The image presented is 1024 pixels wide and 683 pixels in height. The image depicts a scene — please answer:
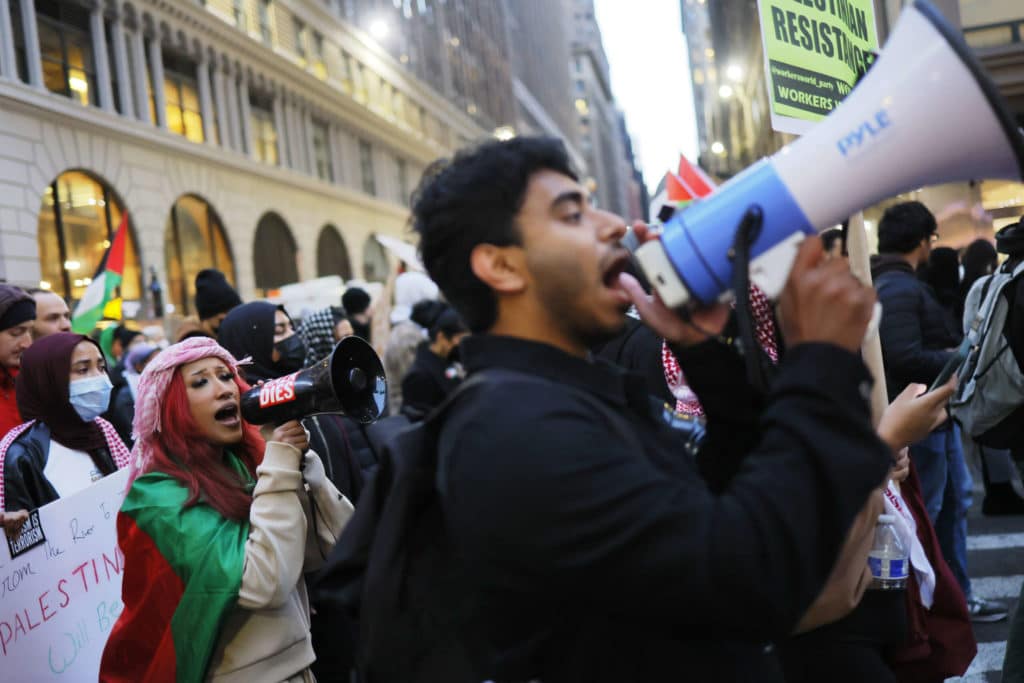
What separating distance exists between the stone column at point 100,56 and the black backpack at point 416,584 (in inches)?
843

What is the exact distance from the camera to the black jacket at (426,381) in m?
6.93

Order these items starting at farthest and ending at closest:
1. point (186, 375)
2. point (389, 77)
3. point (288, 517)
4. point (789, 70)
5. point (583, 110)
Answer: point (583, 110)
point (389, 77)
point (789, 70)
point (186, 375)
point (288, 517)

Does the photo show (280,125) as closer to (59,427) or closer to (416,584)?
(59,427)

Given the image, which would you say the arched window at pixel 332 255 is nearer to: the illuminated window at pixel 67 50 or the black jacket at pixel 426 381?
the illuminated window at pixel 67 50

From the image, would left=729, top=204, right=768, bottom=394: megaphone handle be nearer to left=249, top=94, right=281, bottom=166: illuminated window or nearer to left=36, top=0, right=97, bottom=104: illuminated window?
left=36, top=0, right=97, bottom=104: illuminated window

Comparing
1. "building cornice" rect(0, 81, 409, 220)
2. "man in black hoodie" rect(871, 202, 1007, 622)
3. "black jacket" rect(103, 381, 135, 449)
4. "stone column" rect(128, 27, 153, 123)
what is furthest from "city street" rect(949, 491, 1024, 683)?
"stone column" rect(128, 27, 153, 123)

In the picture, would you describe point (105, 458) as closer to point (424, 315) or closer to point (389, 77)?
point (424, 315)

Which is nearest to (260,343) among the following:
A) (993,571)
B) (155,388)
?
(155,388)

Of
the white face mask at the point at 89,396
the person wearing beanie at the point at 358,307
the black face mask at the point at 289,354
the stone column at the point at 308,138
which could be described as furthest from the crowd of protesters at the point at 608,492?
the stone column at the point at 308,138

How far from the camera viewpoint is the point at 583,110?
130250mm

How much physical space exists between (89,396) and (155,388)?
1.25 meters

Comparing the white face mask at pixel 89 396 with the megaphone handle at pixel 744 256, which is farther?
the white face mask at pixel 89 396

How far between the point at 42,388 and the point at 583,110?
5151 inches

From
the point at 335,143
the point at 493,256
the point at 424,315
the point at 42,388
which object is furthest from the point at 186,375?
the point at 335,143
